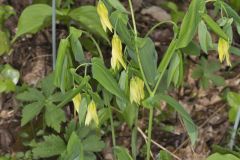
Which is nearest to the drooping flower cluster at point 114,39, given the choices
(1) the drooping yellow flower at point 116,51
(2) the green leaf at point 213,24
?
(1) the drooping yellow flower at point 116,51

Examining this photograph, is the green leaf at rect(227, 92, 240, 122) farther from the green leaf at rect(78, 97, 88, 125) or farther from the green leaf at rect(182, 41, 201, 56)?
the green leaf at rect(78, 97, 88, 125)

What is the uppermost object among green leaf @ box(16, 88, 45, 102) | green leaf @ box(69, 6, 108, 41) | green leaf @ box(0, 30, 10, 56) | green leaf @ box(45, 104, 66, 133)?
green leaf @ box(69, 6, 108, 41)

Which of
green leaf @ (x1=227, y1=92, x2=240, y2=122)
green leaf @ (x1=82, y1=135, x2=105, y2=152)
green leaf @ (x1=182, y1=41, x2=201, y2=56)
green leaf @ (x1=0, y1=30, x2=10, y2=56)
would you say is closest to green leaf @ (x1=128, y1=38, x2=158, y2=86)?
green leaf @ (x1=182, y1=41, x2=201, y2=56)

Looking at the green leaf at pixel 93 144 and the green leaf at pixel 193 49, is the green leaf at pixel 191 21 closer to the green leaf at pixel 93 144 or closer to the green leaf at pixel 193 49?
the green leaf at pixel 193 49

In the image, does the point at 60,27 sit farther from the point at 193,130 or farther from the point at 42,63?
the point at 193,130

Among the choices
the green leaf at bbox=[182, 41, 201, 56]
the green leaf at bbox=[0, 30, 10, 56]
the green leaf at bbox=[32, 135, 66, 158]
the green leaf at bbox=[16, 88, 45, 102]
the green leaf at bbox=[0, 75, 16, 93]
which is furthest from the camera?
the green leaf at bbox=[0, 30, 10, 56]

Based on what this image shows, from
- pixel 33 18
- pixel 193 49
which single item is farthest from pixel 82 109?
pixel 33 18
